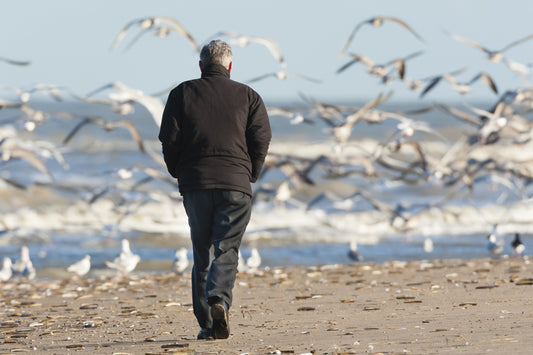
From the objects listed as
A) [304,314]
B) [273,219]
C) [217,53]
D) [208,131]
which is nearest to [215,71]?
[217,53]

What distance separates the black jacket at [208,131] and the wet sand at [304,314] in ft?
3.24

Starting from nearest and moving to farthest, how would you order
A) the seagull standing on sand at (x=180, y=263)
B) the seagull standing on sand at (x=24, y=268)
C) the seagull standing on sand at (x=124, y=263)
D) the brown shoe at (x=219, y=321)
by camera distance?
the brown shoe at (x=219, y=321)
the seagull standing on sand at (x=180, y=263)
the seagull standing on sand at (x=124, y=263)
the seagull standing on sand at (x=24, y=268)

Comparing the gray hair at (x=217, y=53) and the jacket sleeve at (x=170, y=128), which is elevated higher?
the gray hair at (x=217, y=53)

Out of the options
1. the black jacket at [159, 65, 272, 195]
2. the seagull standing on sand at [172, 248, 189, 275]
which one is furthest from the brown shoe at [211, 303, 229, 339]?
the seagull standing on sand at [172, 248, 189, 275]

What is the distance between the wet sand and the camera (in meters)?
4.74

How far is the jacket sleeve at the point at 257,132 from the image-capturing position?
16.4ft

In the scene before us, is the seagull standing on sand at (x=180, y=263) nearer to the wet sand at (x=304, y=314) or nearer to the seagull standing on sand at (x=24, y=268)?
the wet sand at (x=304, y=314)

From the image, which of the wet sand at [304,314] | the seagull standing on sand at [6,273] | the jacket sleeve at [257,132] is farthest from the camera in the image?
the seagull standing on sand at [6,273]

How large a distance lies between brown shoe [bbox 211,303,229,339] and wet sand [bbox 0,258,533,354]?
51mm

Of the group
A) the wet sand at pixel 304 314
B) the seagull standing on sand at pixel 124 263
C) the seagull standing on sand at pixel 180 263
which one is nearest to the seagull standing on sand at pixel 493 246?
the wet sand at pixel 304 314

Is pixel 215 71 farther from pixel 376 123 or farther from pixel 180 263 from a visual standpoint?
pixel 376 123

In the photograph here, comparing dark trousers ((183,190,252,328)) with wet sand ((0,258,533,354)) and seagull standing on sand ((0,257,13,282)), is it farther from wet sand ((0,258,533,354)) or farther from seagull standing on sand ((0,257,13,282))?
seagull standing on sand ((0,257,13,282))

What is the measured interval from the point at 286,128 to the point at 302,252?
33382 mm

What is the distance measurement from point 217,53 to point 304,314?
214 centimetres
